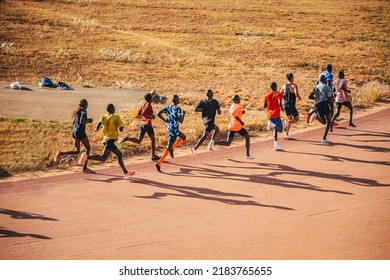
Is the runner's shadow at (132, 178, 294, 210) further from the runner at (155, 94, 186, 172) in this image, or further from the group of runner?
the group of runner

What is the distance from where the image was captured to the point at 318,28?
43.8m

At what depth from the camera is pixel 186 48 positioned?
37156mm

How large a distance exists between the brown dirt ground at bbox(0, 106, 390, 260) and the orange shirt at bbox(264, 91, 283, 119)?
1.19m

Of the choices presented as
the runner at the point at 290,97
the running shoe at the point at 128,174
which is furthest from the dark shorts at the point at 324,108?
the running shoe at the point at 128,174

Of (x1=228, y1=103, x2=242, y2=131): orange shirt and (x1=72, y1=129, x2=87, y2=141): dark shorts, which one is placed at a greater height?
(x1=228, y1=103, x2=242, y2=131): orange shirt

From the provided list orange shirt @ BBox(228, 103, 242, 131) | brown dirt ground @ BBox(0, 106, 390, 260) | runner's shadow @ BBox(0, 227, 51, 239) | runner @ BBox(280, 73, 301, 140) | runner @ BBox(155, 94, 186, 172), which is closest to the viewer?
brown dirt ground @ BBox(0, 106, 390, 260)

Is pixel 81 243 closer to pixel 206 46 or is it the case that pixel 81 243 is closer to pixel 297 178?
pixel 297 178

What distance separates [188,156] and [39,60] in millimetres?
21287

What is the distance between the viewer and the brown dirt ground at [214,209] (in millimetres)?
8484

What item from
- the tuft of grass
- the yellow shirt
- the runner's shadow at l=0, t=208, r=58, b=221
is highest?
the tuft of grass

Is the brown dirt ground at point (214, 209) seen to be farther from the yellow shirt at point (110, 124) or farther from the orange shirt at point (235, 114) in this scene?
the yellow shirt at point (110, 124)

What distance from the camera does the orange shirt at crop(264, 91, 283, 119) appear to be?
1384 centimetres

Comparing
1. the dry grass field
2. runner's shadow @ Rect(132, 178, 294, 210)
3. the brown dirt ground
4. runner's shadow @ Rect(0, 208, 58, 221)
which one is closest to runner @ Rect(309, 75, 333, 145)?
the brown dirt ground

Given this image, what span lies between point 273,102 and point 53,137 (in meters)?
7.32
